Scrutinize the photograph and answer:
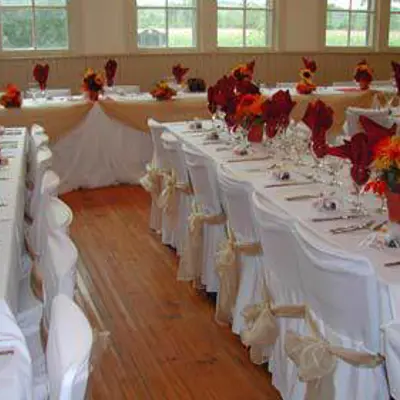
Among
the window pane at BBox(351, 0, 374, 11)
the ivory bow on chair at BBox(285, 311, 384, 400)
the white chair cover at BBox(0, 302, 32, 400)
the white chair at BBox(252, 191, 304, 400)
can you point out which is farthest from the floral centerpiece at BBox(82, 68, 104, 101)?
the window pane at BBox(351, 0, 374, 11)

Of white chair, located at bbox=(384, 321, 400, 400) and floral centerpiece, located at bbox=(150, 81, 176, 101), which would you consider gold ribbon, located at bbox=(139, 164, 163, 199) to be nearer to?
floral centerpiece, located at bbox=(150, 81, 176, 101)

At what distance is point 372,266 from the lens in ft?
6.63

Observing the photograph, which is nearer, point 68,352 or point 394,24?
point 68,352

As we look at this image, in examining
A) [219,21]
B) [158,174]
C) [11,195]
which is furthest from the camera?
[219,21]

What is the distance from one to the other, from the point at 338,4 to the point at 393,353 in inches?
337

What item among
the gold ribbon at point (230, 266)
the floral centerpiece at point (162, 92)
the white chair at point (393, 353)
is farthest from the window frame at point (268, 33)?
the white chair at point (393, 353)

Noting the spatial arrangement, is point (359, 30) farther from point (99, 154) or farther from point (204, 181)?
point (204, 181)

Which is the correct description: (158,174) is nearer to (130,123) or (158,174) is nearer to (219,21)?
(130,123)

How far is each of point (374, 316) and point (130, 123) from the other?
15.2 ft

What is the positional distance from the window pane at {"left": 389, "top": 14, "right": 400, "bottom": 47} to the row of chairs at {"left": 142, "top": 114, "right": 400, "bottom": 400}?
748cm

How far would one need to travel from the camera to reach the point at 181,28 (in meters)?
8.77

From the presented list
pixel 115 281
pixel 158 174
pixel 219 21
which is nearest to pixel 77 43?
pixel 219 21

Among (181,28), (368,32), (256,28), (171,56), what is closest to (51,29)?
(171,56)

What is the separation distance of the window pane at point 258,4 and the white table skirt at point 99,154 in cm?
354
